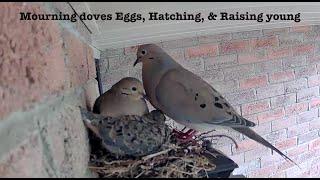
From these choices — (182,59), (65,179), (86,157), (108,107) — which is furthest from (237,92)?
(65,179)

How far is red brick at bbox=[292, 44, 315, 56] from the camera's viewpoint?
98.5 inches

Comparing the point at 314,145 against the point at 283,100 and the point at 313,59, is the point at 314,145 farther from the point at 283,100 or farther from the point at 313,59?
the point at 313,59

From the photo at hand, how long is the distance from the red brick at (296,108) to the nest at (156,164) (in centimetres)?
189

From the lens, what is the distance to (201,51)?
2.10 m

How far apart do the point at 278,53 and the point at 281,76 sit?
14 cm

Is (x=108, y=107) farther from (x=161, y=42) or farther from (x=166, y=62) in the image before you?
(x=161, y=42)

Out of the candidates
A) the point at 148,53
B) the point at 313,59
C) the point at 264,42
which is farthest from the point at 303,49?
the point at 148,53

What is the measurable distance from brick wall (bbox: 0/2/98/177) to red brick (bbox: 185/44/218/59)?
5.16ft

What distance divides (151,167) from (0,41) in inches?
13.3

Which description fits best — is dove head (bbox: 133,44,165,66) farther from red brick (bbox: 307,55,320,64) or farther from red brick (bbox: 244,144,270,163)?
red brick (bbox: 307,55,320,64)

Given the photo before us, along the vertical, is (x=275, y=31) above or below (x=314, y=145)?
above

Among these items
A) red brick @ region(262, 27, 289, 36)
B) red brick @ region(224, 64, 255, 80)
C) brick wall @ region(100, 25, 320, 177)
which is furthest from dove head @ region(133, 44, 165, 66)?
red brick @ region(262, 27, 289, 36)

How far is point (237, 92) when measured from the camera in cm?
226

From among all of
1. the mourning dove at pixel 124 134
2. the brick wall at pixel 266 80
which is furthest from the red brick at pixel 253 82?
the mourning dove at pixel 124 134
